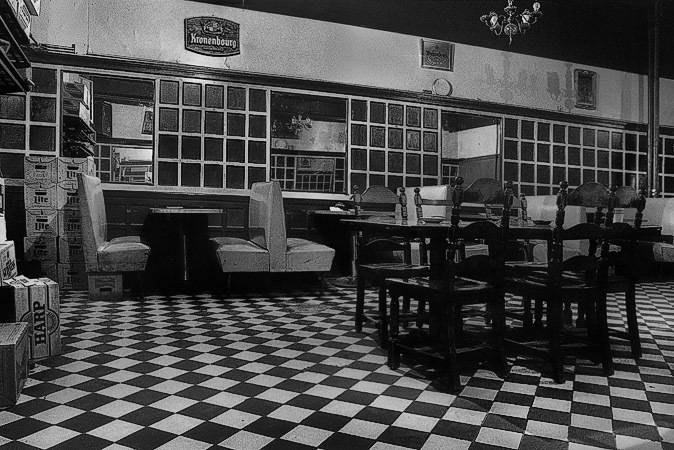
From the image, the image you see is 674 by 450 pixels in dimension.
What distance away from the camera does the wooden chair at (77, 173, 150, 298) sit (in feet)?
17.2

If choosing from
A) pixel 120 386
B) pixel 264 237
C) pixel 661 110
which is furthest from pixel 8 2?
pixel 661 110

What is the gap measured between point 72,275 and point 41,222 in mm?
662

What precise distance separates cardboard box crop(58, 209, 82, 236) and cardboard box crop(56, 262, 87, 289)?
0.35 metres

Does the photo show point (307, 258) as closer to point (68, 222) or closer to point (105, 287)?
Result: point (105, 287)

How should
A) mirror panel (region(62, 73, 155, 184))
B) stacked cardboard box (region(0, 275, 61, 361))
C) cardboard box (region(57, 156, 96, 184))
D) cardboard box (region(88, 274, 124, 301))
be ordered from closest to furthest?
stacked cardboard box (region(0, 275, 61, 361)) → cardboard box (region(88, 274, 124, 301)) → cardboard box (region(57, 156, 96, 184)) → mirror panel (region(62, 73, 155, 184))

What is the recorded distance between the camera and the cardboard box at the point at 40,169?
593cm

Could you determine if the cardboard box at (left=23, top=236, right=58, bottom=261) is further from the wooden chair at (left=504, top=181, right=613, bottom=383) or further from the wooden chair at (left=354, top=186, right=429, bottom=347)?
the wooden chair at (left=504, top=181, right=613, bottom=383)

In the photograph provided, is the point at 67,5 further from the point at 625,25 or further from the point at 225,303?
the point at 625,25

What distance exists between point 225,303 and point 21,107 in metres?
3.35

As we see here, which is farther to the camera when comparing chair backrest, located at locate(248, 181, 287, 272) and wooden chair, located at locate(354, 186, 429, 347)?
chair backrest, located at locate(248, 181, 287, 272)

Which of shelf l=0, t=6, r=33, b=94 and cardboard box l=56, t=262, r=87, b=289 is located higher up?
shelf l=0, t=6, r=33, b=94

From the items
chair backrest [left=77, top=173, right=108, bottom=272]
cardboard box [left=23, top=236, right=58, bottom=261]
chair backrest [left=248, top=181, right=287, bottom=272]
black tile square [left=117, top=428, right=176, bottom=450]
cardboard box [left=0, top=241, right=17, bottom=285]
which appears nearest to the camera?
black tile square [left=117, top=428, right=176, bottom=450]

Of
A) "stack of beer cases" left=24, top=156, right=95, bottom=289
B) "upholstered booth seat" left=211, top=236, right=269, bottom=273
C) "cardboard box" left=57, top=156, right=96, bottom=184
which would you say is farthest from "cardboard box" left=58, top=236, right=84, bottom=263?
"upholstered booth seat" left=211, top=236, right=269, bottom=273

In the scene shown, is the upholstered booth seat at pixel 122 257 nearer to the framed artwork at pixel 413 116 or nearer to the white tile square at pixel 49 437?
the white tile square at pixel 49 437
